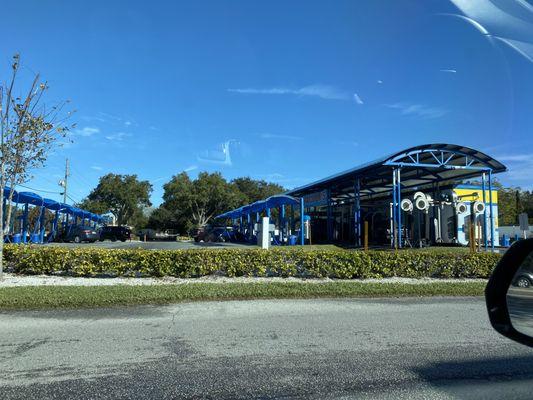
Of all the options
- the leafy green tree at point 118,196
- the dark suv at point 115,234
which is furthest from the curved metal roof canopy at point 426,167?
the leafy green tree at point 118,196

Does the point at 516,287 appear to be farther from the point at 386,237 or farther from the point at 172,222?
the point at 172,222

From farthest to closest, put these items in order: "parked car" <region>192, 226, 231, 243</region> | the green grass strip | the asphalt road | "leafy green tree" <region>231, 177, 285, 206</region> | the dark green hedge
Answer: "leafy green tree" <region>231, 177, 285, 206</region>, "parked car" <region>192, 226, 231, 243</region>, the dark green hedge, the green grass strip, the asphalt road

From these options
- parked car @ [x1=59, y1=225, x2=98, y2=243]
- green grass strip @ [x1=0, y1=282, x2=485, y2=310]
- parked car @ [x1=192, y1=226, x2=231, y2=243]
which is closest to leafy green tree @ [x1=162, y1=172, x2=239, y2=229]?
parked car @ [x1=192, y1=226, x2=231, y2=243]

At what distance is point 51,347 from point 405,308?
6405mm

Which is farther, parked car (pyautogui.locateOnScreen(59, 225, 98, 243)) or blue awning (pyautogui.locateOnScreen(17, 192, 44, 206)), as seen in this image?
parked car (pyautogui.locateOnScreen(59, 225, 98, 243))

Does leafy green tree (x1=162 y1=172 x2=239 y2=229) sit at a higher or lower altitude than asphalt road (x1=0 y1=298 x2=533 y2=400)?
higher

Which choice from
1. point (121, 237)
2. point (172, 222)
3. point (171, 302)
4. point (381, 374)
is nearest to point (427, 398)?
point (381, 374)

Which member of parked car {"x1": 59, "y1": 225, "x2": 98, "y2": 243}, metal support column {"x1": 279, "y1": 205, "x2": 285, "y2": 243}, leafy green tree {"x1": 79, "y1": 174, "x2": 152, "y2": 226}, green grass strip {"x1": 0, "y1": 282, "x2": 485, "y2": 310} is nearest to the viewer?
green grass strip {"x1": 0, "y1": 282, "x2": 485, "y2": 310}

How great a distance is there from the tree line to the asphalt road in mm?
60302

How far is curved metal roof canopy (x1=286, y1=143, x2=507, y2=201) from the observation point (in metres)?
25.9

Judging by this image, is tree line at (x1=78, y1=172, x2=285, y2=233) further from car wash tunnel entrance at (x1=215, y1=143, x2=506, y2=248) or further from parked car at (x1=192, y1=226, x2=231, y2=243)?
car wash tunnel entrance at (x1=215, y1=143, x2=506, y2=248)

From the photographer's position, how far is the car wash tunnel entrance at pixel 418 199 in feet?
86.9

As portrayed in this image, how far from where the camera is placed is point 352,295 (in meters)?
10.8

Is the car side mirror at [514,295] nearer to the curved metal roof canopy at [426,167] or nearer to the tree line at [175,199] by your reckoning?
the curved metal roof canopy at [426,167]
